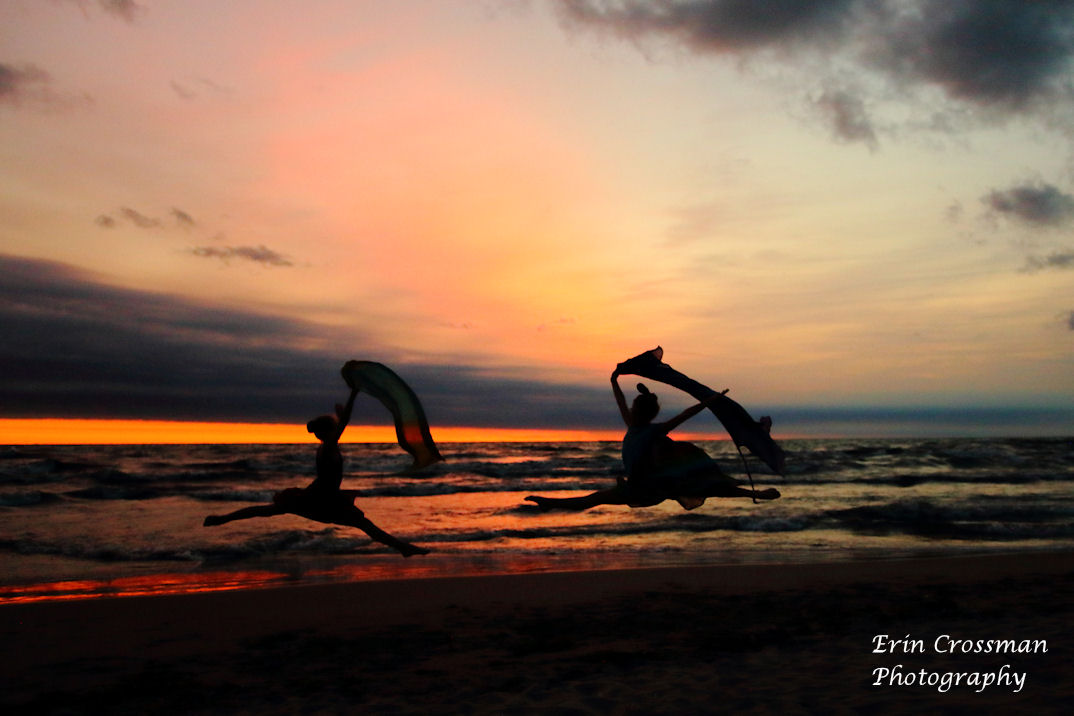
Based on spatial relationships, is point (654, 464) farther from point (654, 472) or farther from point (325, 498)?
point (325, 498)

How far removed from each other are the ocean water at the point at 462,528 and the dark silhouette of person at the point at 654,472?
220 cm

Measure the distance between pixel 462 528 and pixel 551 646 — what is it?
13545 millimetres

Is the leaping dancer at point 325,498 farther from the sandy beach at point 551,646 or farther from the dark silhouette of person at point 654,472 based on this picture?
the dark silhouette of person at point 654,472

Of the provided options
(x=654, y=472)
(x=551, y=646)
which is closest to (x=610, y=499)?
(x=654, y=472)

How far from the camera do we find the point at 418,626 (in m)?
10.7

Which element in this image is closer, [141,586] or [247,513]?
[247,513]

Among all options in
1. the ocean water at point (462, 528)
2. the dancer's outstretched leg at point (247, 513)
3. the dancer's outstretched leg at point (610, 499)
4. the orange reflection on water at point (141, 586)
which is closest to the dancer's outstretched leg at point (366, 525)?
the dancer's outstretched leg at point (247, 513)

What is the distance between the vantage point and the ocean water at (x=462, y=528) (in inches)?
634

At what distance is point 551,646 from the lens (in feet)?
31.4

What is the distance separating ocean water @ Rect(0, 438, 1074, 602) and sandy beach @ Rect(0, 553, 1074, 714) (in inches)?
88.9

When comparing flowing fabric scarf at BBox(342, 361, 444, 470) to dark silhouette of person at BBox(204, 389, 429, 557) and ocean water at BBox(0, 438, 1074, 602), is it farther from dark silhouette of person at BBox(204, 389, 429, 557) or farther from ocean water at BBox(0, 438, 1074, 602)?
ocean water at BBox(0, 438, 1074, 602)

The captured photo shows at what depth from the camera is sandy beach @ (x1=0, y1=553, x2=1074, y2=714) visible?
760 centimetres

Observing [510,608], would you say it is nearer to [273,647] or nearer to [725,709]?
[273,647]

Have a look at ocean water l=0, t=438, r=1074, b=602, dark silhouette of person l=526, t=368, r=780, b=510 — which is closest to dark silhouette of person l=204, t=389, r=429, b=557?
ocean water l=0, t=438, r=1074, b=602
